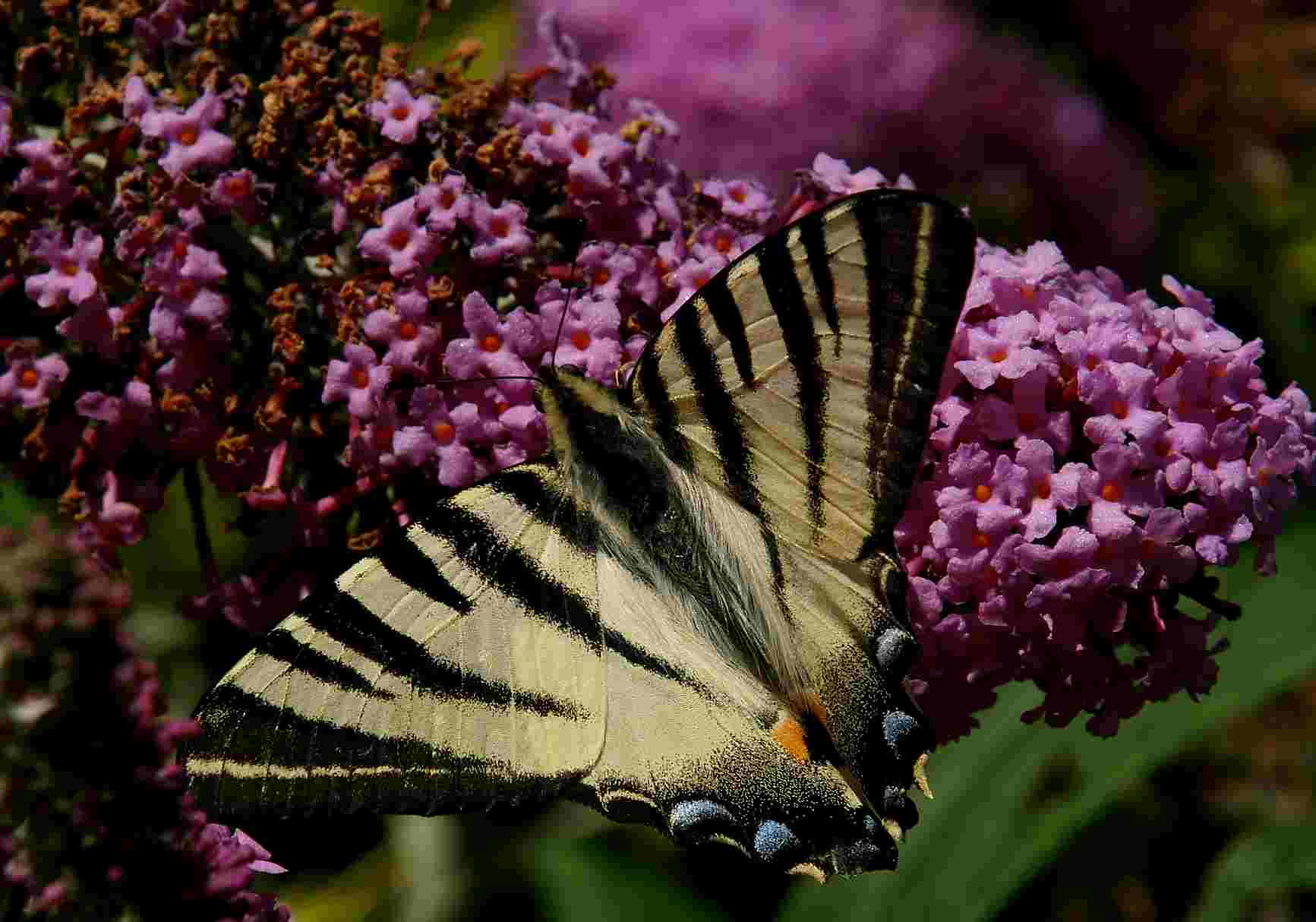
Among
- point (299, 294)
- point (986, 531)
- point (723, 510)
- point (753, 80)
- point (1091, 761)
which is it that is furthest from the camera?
point (753, 80)

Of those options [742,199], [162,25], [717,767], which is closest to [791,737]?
[717,767]

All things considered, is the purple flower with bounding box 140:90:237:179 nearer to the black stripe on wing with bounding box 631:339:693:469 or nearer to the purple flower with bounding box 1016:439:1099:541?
the black stripe on wing with bounding box 631:339:693:469

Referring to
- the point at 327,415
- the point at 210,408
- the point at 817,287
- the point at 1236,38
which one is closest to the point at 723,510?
the point at 817,287

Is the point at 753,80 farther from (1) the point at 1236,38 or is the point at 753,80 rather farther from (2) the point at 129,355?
(2) the point at 129,355

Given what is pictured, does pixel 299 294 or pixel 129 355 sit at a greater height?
pixel 299 294

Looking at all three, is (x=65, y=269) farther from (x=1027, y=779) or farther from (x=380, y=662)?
(x=1027, y=779)

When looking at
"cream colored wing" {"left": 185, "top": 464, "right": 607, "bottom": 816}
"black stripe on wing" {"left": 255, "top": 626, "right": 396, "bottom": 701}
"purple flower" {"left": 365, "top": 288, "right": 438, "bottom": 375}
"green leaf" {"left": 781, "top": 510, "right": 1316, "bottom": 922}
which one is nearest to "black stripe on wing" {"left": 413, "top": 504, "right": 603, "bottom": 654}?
"cream colored wing" {"left": 185, "top": 464, "right": 607, "bottom": 816}

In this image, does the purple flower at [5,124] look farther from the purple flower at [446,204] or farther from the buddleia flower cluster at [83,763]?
the buddleia flower cluster at [83,763]
